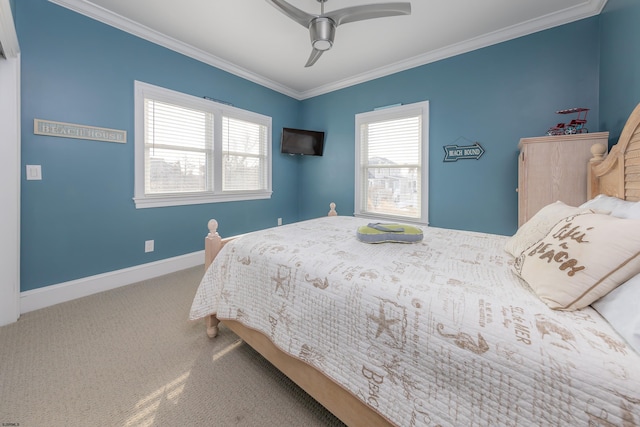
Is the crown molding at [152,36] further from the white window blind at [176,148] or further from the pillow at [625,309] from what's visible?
the pillow at [625,309]

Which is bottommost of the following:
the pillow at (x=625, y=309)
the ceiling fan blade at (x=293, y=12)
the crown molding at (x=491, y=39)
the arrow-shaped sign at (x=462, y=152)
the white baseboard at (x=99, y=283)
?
the white baseboard at (x=99, y=283)

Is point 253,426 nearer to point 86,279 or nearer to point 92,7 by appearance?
point 86,279

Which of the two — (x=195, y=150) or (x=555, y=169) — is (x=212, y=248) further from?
(x=555, y=169)

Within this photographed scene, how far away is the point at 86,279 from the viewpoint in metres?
2.49

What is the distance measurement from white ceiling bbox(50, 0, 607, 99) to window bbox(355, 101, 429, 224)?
0.65 metres

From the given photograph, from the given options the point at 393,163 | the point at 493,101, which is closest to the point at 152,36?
the point at 393,163

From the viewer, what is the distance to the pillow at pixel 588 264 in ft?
2.55

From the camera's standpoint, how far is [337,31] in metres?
2.72

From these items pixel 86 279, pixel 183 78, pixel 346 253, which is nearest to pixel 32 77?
pixel 183 78

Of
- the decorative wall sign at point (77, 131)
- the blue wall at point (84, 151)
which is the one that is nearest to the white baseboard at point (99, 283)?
the blue wall at point (84, 151)

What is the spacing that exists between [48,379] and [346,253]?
1.81 m

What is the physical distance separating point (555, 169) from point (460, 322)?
209cm

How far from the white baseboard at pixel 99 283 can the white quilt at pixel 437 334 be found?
1912mm

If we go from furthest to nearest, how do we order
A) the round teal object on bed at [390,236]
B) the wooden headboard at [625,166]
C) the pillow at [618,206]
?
1. the round teal object on bed at [390,236]
2. the wooden headboard at [625,166]
3. the pillow at [618,206]
